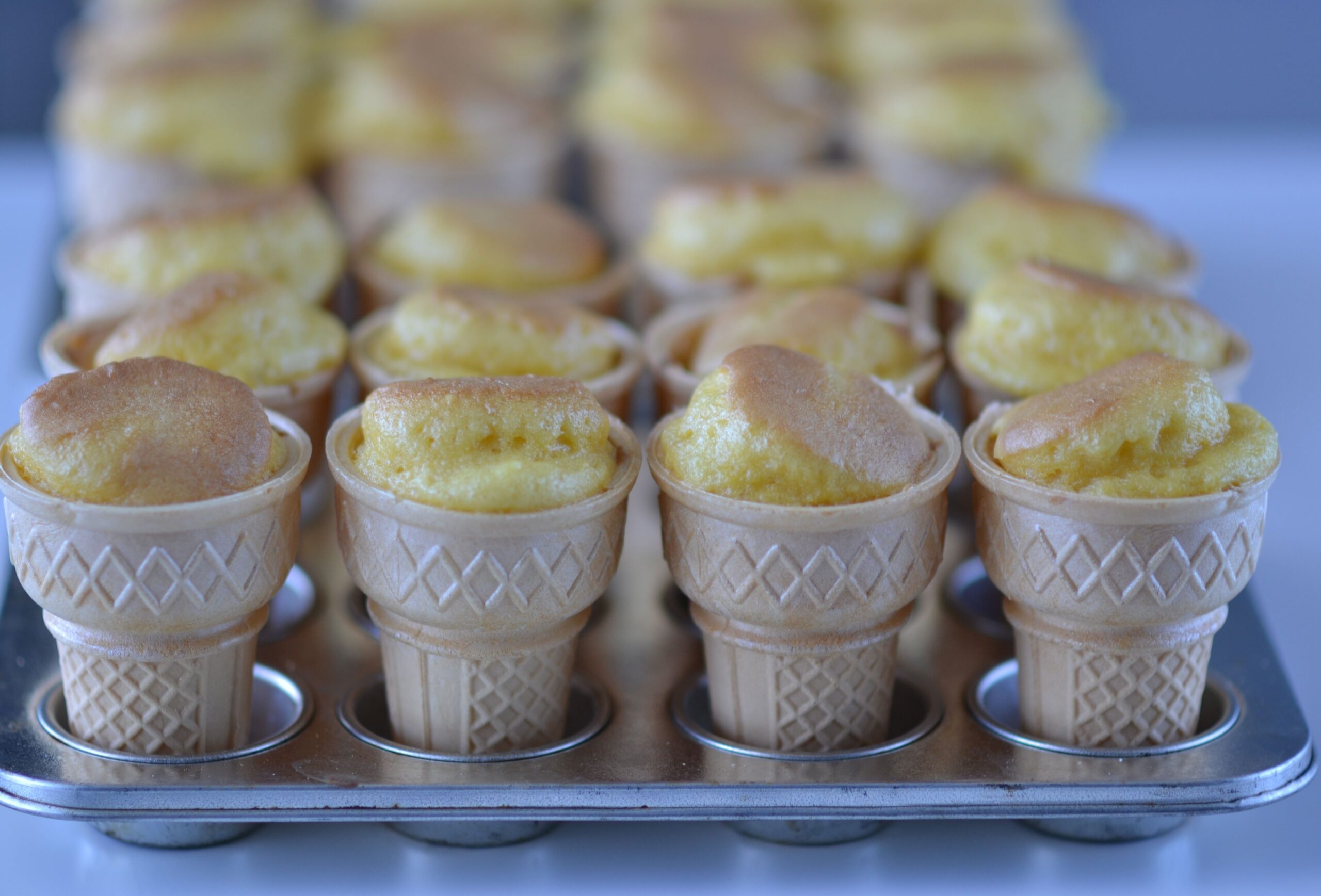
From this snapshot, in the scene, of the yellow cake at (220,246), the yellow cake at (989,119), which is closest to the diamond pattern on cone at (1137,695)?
the yellow cake at (220,246)

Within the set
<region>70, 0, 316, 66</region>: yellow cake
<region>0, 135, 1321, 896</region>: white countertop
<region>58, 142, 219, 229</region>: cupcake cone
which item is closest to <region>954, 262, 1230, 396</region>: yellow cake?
<region>0, 135, 1321, 896</region>: white countertop

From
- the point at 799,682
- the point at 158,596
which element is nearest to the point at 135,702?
the point at 158,596

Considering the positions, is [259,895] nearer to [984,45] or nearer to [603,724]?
[603,724]

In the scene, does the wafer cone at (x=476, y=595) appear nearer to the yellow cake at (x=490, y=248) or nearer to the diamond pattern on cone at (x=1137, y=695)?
the diamond pattern on cone at (x=1137, y=695)

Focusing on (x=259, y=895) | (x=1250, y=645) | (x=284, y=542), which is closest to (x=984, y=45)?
(x=1250, y=645)

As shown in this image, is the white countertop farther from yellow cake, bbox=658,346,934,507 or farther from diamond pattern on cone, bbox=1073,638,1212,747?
yellow cake, bbox=658,346,934,507

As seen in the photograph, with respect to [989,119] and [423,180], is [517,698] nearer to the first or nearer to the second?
[423,180]

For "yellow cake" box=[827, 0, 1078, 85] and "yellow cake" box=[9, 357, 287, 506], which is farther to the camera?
"yellow cake" box=[827, 0, 1078, 85]
